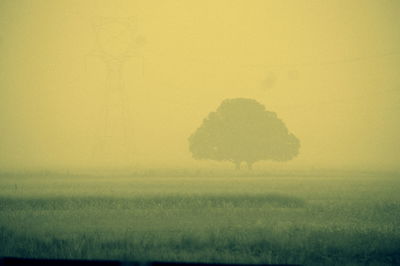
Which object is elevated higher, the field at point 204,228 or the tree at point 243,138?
the tree at point 243,138

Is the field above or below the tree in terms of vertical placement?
below

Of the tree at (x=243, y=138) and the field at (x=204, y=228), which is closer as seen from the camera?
the field at (x=204, y=228)

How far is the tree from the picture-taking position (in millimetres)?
72812

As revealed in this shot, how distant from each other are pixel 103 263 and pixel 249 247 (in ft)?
29.4

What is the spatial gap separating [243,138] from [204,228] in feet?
180

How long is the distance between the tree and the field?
43.4 m

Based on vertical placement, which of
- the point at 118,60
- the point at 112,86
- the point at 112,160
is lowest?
the point at 112,160

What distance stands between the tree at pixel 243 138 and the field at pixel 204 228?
4336 cm

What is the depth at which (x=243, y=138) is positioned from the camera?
240ft

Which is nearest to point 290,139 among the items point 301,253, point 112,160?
point 301,253

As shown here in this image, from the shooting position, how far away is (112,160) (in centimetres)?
14275

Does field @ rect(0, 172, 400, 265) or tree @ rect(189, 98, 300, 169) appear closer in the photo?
field @ rect(0, 172, 400, 265)

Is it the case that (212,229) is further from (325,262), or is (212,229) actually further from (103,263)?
(103,263)

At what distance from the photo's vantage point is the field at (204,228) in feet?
48.1
